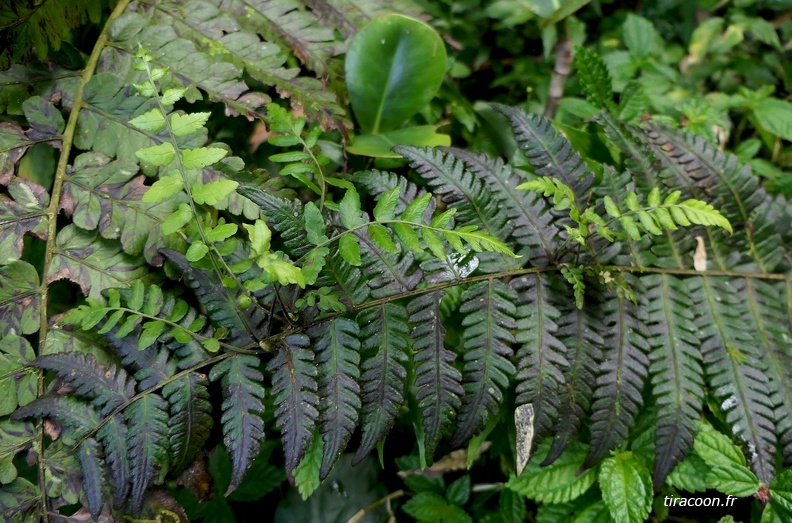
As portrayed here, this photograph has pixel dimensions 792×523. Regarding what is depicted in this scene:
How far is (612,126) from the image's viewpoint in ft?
5.34

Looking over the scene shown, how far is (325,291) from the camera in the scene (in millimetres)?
1327

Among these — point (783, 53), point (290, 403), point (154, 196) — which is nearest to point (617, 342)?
point (290, 403)

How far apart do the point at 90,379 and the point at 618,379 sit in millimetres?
1272

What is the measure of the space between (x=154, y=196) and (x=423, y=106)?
95cm

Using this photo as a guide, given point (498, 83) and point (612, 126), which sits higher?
point (612, 126)

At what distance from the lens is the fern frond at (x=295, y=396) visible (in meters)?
1.28

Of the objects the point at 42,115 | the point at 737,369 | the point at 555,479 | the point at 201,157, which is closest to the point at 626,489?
the point at 555,479

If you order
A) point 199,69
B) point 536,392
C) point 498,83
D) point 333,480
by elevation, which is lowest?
point 333,480

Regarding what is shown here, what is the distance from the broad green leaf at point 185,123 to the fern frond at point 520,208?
0.67 m

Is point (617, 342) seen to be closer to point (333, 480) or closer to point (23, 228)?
point (333, 480)

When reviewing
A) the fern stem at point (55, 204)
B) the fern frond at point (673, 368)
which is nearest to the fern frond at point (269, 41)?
the fern stem at point (55, 204)

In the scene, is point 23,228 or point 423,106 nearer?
point 23,228

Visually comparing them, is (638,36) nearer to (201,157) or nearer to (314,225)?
(314,225)

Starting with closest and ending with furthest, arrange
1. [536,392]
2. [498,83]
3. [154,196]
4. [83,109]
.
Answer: [154,196], [536,392], [83,109], [498,83]
